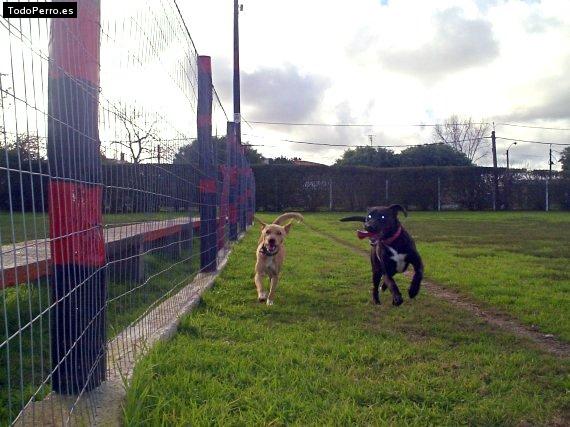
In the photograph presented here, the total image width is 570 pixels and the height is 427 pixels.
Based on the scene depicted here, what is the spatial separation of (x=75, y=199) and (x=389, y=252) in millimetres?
4168

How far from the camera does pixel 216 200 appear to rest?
768cm

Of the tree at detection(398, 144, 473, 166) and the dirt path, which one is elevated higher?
the tree at detection(398, 144, 473, 166)

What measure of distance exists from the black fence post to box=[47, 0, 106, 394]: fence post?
8.00 metres

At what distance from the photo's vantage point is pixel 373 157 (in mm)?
49281

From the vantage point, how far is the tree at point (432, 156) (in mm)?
49375

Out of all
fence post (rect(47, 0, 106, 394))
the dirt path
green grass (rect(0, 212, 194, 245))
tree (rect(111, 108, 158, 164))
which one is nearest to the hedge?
the dirt path

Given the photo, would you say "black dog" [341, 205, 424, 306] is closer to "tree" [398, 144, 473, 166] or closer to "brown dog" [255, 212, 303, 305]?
"brown dog" [255, 212, 303, 305]

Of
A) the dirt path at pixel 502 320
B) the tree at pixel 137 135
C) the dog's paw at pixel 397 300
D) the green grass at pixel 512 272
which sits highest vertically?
the tree at pixel 137 135

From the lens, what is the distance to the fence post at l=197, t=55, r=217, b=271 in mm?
6750

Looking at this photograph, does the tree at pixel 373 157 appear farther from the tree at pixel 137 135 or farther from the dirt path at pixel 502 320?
the tree at pixel 137 135

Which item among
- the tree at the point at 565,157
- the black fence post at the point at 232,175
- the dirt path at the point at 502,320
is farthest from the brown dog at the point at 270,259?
the tree at the point at 565,157

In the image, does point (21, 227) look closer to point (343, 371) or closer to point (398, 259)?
point (343, 371)

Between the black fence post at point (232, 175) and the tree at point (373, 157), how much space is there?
36.8 m

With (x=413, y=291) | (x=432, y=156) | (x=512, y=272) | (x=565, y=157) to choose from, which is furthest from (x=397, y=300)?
(x=565, y=157)
